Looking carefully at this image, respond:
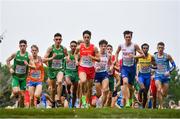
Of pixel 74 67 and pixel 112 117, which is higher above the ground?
pixel 74 67

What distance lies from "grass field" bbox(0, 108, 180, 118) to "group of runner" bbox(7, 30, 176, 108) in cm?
362

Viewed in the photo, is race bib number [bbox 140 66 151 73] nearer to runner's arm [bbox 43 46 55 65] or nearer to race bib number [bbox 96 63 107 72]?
race bib number [bbox 96 63 107 72]

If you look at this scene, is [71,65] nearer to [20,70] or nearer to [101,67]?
[101,67]

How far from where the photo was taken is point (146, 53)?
25625mm

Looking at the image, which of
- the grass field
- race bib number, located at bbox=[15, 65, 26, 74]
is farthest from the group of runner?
the grass field

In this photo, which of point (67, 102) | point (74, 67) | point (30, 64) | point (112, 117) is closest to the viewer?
point (112, 117)

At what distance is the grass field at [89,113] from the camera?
740 inches

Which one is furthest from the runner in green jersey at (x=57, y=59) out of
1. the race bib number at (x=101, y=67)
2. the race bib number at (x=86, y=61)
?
the race bib number at (x=101, y=67)

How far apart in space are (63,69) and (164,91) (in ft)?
11.1

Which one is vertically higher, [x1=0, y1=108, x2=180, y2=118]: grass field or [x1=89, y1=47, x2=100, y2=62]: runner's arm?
[x1=89, y1=47, x2=100, y2=62]: runner's arm

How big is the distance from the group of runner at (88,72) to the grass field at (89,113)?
362 centimetres

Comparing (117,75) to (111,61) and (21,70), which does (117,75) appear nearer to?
(111,61)

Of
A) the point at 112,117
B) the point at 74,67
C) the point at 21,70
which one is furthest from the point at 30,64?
the point at 112,117

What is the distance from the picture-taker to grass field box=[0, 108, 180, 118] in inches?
740
